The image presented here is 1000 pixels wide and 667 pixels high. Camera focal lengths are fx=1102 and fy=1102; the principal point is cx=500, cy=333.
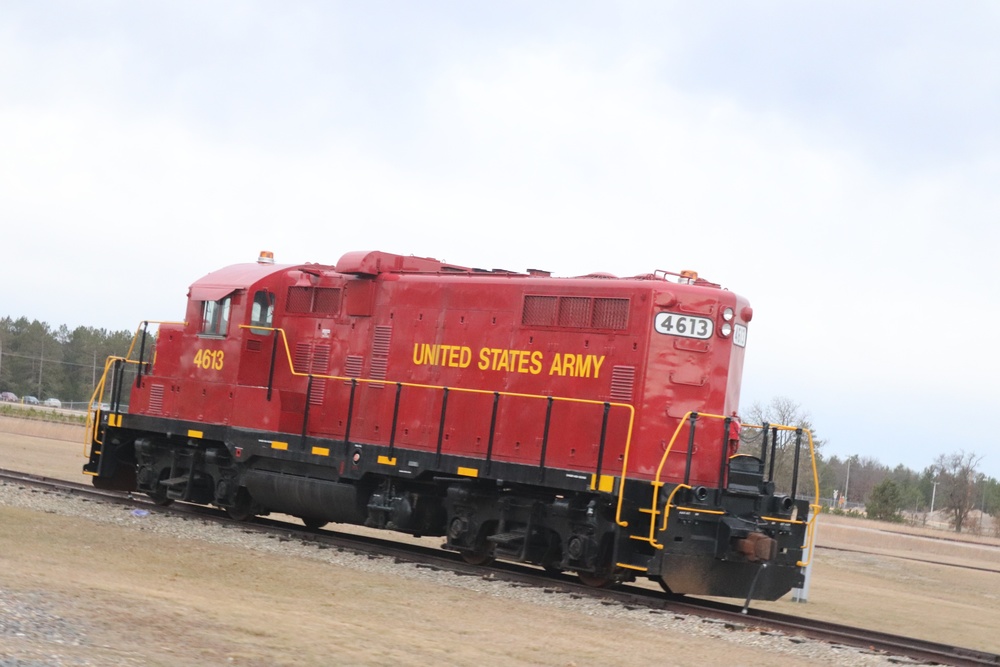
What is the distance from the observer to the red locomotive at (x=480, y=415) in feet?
41.9

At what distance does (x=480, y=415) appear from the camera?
1467cm

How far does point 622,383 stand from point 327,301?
5463mm

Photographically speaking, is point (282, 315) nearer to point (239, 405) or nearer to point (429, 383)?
point (239, 405)

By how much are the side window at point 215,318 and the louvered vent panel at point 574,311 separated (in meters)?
6.05

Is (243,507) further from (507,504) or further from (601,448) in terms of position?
(601,448)

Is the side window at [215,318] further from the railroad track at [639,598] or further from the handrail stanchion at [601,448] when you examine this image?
the handrail stanchion at [601,448]

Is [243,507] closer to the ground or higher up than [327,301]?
closer to the ground

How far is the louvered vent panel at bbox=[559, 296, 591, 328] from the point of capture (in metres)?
14.0

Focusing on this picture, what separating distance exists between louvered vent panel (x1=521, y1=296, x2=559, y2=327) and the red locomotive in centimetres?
3

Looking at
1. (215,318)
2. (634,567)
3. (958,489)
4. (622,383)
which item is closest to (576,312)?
(622,383)

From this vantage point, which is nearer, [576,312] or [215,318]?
[576,312]

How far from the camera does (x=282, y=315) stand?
56.7 feet

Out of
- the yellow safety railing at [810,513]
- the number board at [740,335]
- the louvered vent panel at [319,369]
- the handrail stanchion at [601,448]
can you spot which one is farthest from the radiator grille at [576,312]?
the louvered vent panel at [319,369]

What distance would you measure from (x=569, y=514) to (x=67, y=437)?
134ft
